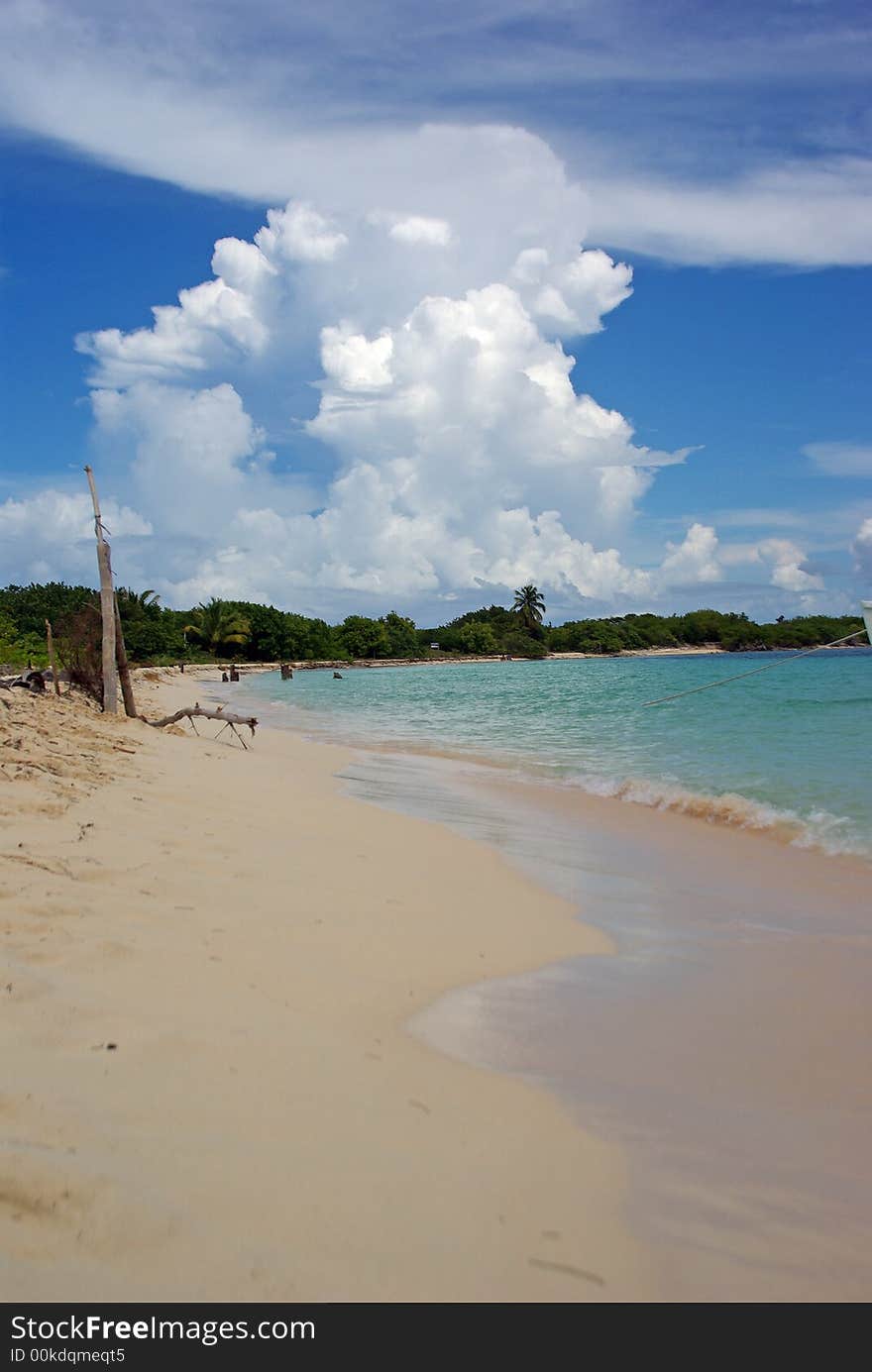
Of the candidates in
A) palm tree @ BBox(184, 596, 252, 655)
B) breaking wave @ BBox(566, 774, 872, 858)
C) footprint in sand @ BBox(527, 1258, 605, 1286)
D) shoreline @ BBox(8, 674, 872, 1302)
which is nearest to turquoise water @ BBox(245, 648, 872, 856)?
breaking wave @ BBox(566, 774, 872, 858)

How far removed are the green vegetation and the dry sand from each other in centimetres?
2464

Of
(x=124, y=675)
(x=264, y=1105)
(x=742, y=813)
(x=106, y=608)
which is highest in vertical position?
(x=106, y=608)

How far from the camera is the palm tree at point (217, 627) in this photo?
79.0 metres

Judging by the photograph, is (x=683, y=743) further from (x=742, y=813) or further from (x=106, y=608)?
(x=106, y=608)

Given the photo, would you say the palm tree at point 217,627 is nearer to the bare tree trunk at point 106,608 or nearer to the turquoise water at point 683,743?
the turquoise water at point 683,743

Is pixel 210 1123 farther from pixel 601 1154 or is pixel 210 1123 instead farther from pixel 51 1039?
pixel 601 1154

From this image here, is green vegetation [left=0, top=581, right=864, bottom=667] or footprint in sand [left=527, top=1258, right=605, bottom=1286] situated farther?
green vegetation [left=0, top=581, right=864, bottom=667]

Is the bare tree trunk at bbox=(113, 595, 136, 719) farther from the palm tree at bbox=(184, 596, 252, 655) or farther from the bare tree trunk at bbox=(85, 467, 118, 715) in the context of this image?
A: the palm tree at bbox=(184, 596, 252, 655)

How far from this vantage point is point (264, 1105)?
8.72 ft

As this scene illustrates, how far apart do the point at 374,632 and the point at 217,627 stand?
85.1ft

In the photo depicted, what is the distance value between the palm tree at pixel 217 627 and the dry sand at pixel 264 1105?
7572 cm

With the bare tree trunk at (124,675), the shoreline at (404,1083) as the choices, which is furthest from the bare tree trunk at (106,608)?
the shoreline at (404,1083)

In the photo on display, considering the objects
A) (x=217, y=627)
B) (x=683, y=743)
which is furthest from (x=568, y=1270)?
(x=217, y=627)

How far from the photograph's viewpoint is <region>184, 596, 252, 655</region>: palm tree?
7900cm
